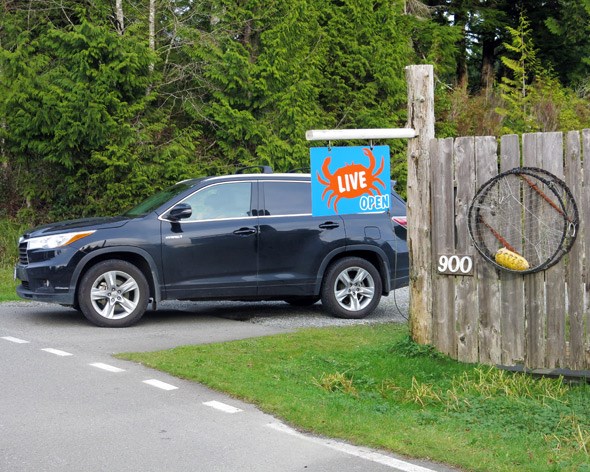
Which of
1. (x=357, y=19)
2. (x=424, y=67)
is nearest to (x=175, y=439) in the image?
(x=424, y=67)

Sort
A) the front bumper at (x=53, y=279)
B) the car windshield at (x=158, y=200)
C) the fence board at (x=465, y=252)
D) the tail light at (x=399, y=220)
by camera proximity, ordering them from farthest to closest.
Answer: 1. the tail light at (x=399, y=220)
2. the car windshield at (x=158, y=200)
3. the front bumper at (x=53, y=279)
4. the fence board at (x=465, y=252)

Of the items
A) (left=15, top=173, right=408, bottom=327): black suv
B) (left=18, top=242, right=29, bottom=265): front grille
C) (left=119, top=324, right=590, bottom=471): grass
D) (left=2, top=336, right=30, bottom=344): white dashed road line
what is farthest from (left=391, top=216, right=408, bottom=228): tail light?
(left=2, top=336, right=30, bottom=344): white dashed road line

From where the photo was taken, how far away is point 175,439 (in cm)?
648

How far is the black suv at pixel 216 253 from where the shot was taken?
11250 millimetres

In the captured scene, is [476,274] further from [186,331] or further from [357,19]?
[357,19]

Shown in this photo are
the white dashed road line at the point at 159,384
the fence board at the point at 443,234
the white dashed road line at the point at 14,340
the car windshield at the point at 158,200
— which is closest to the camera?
the white dashed road line at the point at 159,384

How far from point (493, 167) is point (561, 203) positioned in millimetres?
791

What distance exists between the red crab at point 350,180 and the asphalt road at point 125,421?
8.00 feet

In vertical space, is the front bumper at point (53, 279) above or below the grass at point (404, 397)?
above

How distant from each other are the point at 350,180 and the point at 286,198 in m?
3.16

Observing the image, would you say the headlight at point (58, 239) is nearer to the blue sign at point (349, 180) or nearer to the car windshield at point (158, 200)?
the car windshield at point (158, 200)

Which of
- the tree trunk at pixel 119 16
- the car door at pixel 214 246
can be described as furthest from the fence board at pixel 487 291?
the tree trunk at pixel 119 16

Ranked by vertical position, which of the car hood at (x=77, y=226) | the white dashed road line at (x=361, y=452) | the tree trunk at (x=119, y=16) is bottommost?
the white dashed road line at (x=361, y=452)

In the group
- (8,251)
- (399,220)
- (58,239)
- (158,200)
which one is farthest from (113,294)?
(8,251)
